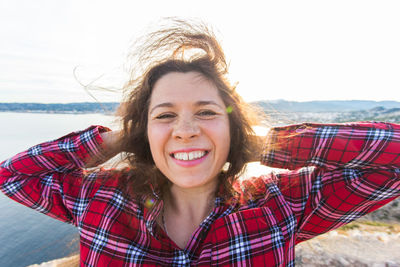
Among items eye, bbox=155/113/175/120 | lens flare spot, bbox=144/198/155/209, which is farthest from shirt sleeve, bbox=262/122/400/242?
lens flare spot, bbox=144/198/155/209

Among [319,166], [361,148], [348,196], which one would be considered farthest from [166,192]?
[361,148]

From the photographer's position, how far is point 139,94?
2.09 m

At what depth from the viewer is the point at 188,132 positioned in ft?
5.28

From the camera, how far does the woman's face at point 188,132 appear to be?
1665 millimetres

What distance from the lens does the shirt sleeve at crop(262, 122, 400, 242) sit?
1.60m

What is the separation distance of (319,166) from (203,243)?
109cm

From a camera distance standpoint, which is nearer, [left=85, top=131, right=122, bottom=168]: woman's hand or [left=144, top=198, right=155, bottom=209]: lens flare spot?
[left=144, top=198, right=155, bottom=209]: lens flare spot

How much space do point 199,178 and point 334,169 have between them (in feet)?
3.50

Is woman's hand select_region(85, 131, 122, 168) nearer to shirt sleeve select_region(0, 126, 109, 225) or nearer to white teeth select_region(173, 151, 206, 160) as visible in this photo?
shirt sleeve select_region(0, 126, 109, 225)

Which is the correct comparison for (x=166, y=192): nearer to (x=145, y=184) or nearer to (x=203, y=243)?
(x=145, y=184)

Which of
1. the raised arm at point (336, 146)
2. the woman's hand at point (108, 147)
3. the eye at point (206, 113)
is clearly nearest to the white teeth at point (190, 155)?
the eye at point (206, 113)

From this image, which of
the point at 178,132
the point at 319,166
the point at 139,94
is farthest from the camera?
the point at 139,94

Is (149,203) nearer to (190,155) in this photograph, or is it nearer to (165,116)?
(190,155)

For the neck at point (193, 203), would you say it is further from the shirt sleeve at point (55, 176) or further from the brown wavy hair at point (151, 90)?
the shirt sleeve at point (55, 176)
